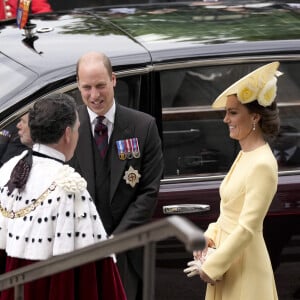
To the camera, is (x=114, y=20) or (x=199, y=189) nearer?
(x=199, y=189)

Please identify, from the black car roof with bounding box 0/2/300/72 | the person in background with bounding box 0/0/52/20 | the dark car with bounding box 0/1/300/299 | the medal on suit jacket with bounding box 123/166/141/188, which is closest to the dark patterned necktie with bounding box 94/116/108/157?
the medal on suit jacket with bounding box 123/166/141/188

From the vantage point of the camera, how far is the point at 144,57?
210 inches

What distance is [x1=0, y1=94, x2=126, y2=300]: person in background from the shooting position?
4.09 meters

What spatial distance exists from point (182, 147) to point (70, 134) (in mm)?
1372

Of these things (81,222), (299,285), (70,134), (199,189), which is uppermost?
(70,134)

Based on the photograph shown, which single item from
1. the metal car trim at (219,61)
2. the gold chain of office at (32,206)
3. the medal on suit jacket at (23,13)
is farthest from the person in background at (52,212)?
the medal on suit jacket at (23,13)

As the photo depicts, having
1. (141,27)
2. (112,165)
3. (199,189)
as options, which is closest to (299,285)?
(199,189)

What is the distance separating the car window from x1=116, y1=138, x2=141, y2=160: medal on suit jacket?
408 millimetres

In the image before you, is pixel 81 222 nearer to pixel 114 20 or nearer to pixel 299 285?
pixel 299 285

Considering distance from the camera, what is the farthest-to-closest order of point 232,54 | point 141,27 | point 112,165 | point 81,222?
1. point 141,27
2. point 232,54
3. point 112,165
4. point 81,222

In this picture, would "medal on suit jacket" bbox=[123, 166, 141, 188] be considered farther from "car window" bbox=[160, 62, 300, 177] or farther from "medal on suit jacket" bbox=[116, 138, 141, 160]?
"car window" bbox=[160, 62, 300, 177]

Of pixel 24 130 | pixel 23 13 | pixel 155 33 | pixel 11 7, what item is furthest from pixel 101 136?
pixel 11 7

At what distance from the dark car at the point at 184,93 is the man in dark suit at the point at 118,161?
256 millimetres

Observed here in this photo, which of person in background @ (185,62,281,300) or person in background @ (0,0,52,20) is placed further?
person in background @ (0,0,52,20)
